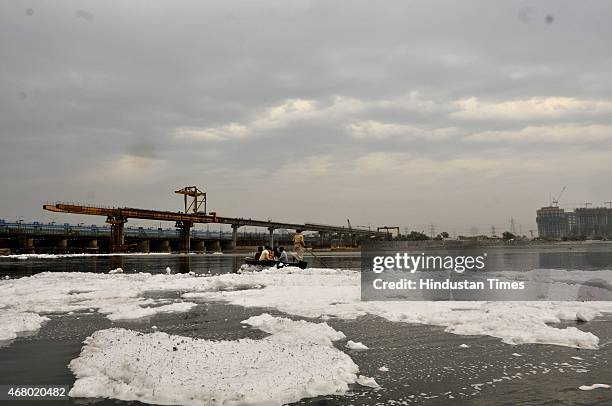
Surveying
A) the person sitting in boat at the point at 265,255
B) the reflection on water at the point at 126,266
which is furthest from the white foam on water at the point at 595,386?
the person sitting in boat at the point at 265,255

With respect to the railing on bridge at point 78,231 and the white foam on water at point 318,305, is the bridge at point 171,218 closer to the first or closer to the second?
the railing on bridge at point 78,231

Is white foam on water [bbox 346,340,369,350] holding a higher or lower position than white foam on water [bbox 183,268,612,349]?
higher

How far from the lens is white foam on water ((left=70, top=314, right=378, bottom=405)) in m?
6.55

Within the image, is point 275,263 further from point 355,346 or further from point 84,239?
point 84,239

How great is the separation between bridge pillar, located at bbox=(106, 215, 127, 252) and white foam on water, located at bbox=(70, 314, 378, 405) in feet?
257

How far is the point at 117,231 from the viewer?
84.1 meters

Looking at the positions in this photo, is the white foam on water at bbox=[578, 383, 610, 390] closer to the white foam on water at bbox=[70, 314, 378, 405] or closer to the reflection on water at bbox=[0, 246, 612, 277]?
the white foam on water at bbox=[70, 314, 378, 405]

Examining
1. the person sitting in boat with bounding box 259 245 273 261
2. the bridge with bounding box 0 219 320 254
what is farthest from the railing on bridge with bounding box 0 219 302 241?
the person sitting in boat with bounding box 259 245 273 261

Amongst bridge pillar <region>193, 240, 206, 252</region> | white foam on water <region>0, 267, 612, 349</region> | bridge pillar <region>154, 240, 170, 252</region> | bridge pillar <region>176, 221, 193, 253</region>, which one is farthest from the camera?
bridge pillar <region>193, 240, 206, 252</region>

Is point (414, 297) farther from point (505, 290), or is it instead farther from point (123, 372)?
point (123, 372)

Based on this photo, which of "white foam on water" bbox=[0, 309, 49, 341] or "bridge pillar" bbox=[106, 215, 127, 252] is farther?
"bridge pillar" bbox=[106, 215, 127, 252]

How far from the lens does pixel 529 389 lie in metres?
6.88

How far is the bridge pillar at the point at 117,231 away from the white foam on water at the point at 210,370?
7838 centimetres

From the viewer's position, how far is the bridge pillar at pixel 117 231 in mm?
82625
